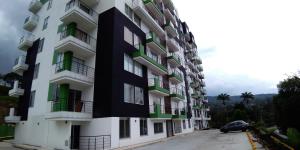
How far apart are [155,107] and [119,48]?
869cm

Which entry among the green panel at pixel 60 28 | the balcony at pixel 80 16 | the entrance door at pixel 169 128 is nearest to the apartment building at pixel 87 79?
the balcony at pixel 80 16

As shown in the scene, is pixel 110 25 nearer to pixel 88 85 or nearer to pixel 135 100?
pixel 88 85

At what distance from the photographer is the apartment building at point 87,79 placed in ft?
56.8

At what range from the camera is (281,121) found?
20.5 meters

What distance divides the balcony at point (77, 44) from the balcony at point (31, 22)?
10.4 m

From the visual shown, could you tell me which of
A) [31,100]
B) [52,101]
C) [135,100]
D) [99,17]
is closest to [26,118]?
[31,100]

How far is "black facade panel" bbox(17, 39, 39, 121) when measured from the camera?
76.1 feet

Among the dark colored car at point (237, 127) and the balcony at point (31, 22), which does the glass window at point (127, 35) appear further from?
the dark colored car at point (237, 127)

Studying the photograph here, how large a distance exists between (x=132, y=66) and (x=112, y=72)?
4.49 m

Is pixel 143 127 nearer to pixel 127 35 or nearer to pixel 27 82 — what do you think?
pixel 127 35

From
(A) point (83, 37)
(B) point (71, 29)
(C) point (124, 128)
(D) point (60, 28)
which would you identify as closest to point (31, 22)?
(D) point (60, 28)

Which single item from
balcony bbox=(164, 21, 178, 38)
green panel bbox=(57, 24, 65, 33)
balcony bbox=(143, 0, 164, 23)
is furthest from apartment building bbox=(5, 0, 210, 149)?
balcony bbox=(164, 21, 178, 38)

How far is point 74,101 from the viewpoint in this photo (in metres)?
18.9

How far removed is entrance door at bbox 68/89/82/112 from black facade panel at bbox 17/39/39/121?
8013 millimetres
